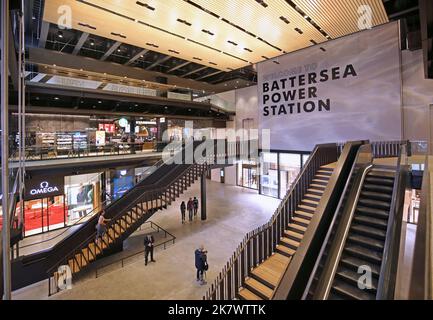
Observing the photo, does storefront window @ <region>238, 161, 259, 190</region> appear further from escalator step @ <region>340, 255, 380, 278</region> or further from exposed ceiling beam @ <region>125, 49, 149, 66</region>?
escalator step @ <region>340, 255, 380, 278</region>

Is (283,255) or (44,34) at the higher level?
(44,34)

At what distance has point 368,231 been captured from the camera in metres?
4.81

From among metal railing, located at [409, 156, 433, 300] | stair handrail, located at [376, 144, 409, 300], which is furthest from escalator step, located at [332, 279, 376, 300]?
metal railing, located at [409, 156, 433, 300]

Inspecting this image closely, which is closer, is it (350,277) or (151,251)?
(350,277)

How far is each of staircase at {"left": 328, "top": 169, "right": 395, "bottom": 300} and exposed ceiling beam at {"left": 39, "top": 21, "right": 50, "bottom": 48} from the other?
13.9 meters

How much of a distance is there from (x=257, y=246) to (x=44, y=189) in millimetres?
11361

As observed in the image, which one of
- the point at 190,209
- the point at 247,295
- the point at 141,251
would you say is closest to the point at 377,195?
the point at 247,295

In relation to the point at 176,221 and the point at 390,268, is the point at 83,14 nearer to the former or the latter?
the point at 176,221

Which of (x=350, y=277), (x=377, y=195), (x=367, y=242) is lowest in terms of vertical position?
(x=350, y=277)

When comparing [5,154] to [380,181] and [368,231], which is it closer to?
[368,231]

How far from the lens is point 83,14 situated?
8984mm

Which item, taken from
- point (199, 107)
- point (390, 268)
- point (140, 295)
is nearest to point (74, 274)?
point (140, 295)

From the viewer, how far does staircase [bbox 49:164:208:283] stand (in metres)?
8.52
